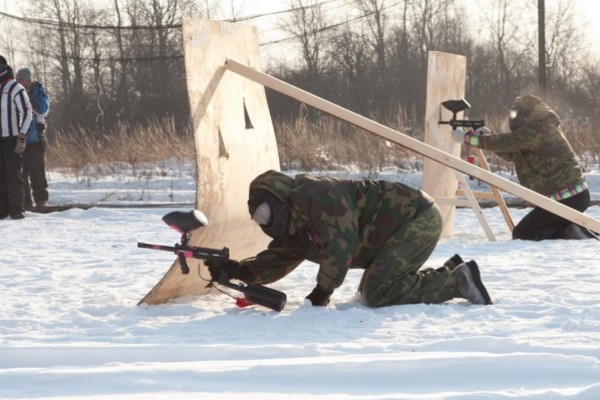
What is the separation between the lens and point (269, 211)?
185 inches

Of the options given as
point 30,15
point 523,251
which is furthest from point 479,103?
point 523,251

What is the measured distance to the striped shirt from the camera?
10086 mm

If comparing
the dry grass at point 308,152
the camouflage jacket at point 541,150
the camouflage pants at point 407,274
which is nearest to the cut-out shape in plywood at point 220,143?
the camouflage pants at point 407,274

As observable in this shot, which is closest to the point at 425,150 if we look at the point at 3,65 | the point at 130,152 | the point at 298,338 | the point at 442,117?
the point at 298,338

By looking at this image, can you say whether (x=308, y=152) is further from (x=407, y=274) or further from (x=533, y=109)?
(x=407, y=274)

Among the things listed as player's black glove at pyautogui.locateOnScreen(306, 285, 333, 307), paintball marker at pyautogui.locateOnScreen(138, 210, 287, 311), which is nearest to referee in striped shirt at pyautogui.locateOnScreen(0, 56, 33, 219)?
paintball marker at pyautogui.locateOnScreen(138, 210, 287, 311)

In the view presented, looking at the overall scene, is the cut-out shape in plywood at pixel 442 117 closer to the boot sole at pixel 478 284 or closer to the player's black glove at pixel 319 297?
the boot sole at pixel 478 284

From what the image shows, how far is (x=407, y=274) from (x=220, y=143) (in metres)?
1.30

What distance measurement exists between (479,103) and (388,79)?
152 inches

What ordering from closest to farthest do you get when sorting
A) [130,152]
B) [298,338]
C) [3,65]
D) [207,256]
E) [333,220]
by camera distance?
[298,338] → [333,220] → [207,256] → [3,65] → [130,152]

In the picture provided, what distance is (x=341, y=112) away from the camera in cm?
552

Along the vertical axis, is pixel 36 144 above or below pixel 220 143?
below

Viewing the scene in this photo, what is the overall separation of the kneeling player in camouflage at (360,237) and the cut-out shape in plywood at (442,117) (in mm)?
2894

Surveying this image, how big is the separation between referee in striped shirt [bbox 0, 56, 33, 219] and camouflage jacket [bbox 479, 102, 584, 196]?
16.1 ft
